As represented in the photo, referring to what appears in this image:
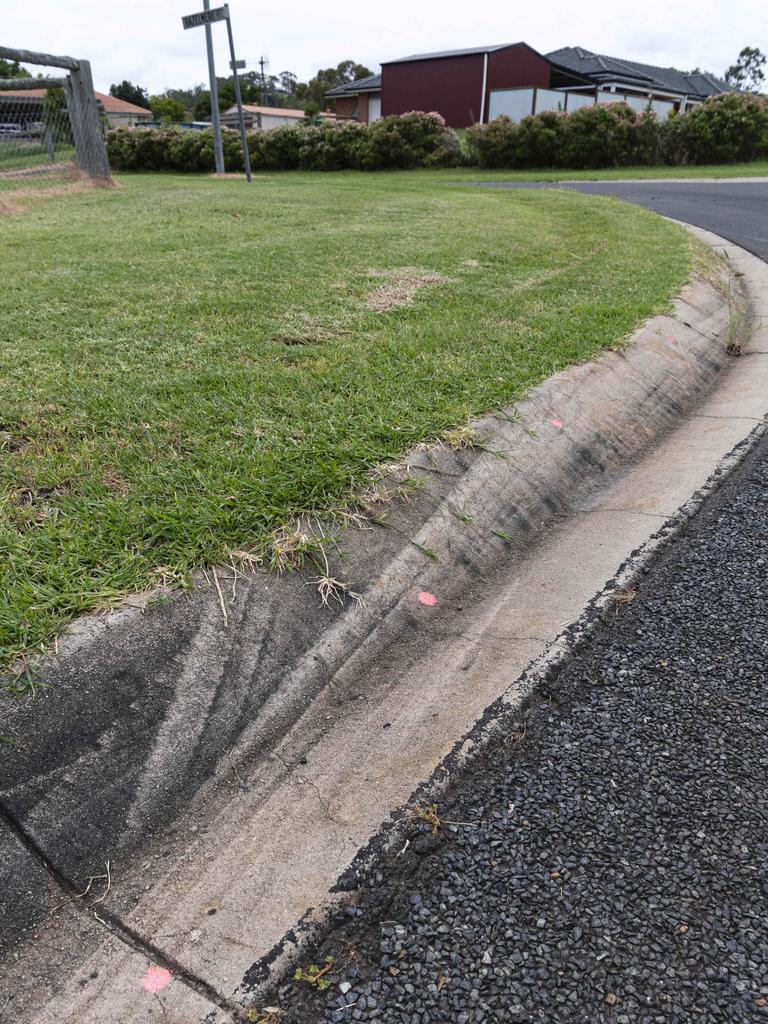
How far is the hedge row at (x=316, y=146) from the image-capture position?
24.5 metres

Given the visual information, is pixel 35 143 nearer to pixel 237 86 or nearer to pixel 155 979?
pixel 237 86

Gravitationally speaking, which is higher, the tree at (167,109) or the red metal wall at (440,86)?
the red metal wall at (440,86)

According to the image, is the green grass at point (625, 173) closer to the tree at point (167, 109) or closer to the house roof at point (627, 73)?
the house roof at point (627, 73)

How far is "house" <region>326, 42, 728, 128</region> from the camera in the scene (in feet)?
121

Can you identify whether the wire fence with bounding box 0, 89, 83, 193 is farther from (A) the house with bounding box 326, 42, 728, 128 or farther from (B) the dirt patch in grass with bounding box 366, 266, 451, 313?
(A) the house with bounding box 326, 42, 728, 128

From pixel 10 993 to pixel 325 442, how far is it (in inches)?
88.3

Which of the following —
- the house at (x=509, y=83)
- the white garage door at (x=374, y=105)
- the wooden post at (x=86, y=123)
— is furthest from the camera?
the white garage door at (x=374, y=105)

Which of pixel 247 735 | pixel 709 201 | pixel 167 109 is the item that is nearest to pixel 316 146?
pixel 709 201

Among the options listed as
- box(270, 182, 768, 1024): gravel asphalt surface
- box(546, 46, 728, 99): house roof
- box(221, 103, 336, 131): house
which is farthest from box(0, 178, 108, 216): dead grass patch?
box(221, 103, 336, 131): house

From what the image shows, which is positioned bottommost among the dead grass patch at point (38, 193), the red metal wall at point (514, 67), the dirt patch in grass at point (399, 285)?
the dead grass patch at point (38, 193)

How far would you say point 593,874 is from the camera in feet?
6.10

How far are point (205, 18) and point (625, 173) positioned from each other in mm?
11502

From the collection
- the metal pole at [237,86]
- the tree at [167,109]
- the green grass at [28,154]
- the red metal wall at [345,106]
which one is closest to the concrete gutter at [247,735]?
the green grass at [28,154]

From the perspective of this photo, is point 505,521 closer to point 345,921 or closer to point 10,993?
point 345,921
